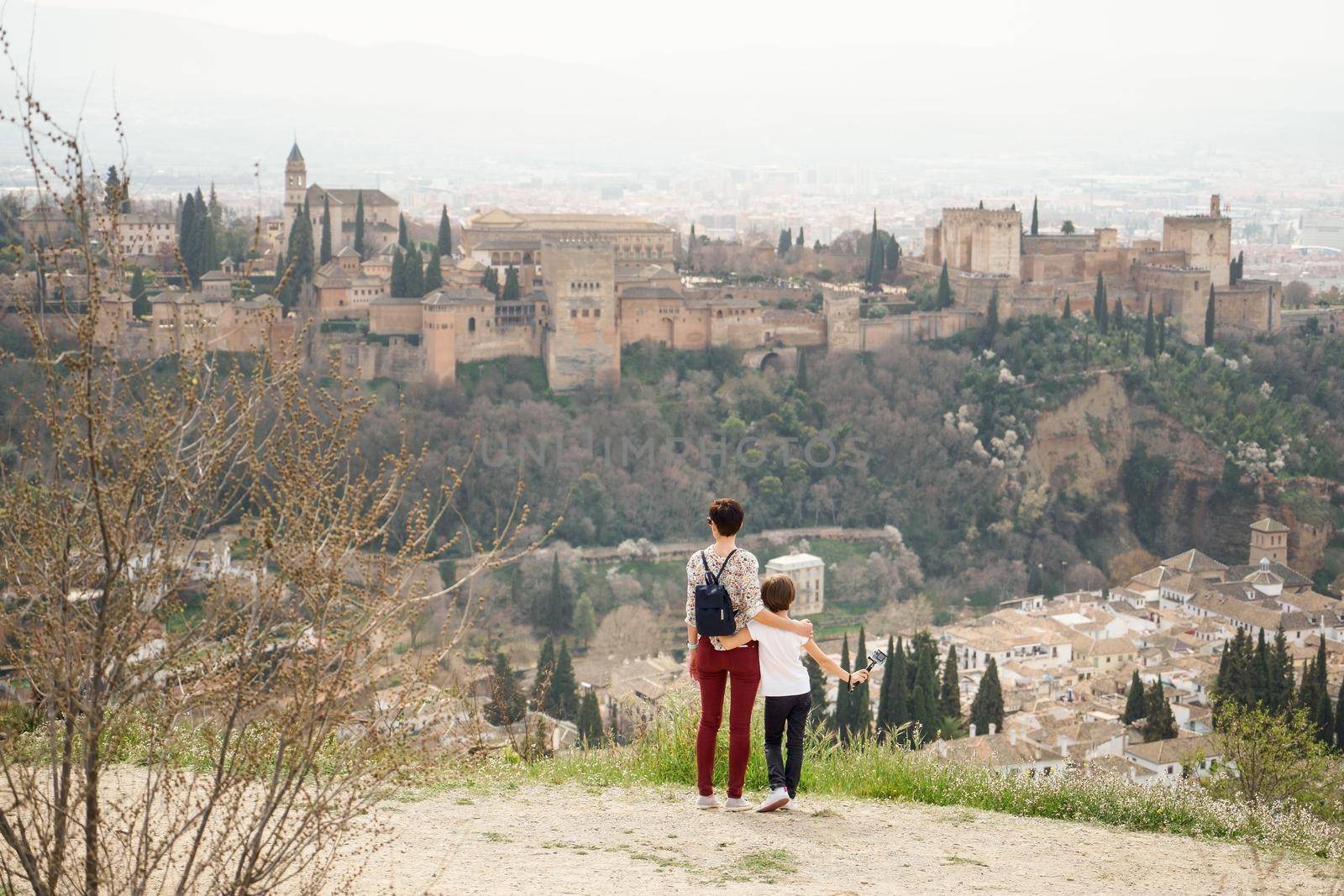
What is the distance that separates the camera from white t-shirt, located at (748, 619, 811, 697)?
610 centimetres

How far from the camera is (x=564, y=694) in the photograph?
22.3m

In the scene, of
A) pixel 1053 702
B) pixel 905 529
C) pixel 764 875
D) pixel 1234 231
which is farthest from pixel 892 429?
pixel 1234 231

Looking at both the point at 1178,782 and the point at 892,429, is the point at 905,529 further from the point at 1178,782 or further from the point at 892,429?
the point at 1178,782

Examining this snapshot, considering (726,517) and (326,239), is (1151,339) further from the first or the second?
(726,517)

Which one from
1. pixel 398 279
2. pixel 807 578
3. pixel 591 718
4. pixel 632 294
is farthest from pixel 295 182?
pixel 591 718

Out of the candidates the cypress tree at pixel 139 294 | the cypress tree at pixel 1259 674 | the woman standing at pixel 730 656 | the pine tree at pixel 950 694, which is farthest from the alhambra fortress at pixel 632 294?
the woman standing at pixel 730 656

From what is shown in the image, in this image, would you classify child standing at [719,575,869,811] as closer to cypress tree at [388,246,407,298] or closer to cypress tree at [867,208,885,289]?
cypress tree at [388,246,407,298]

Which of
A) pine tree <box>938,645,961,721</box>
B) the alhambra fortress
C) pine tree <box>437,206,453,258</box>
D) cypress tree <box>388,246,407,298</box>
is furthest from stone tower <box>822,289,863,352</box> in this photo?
pine tree <box>938,645,961,721</box>

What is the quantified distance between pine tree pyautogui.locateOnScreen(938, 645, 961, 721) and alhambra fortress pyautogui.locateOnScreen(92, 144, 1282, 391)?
573 inches

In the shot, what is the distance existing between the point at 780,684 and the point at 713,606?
40 cm

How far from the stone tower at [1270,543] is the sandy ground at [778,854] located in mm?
31332

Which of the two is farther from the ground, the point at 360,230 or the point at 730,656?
the point at 360,230

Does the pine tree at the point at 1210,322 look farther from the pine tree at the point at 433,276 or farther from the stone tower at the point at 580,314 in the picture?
the pine tree at the point at 433,276

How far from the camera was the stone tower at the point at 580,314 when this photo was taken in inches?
1447
